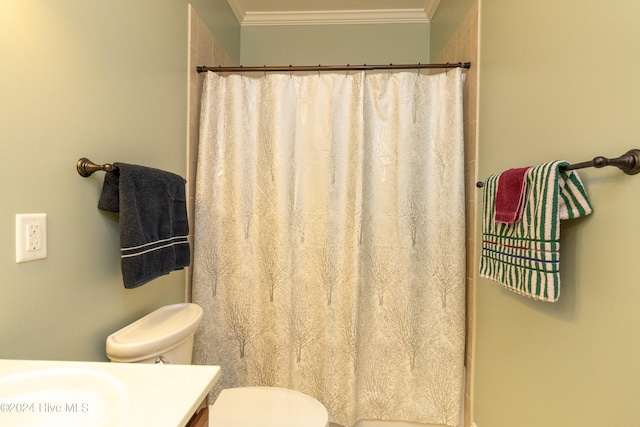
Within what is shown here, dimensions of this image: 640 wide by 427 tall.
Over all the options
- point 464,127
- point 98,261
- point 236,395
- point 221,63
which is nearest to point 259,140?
point 221,63

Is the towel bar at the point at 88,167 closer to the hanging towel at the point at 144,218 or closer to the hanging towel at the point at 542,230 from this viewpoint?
the hanging towel at the point at 144,218

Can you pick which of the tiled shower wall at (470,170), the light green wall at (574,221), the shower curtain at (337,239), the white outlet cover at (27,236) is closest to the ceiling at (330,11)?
the tiled shower wall at (470,170)

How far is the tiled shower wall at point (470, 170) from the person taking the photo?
1.46 m

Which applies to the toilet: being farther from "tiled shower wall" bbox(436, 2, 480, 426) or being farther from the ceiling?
the ceiling

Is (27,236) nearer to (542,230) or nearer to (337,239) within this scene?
(337,239)

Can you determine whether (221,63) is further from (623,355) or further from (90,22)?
(623,355)

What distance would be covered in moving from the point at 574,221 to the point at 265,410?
50.3 inches

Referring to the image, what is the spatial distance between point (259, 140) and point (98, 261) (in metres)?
0.92

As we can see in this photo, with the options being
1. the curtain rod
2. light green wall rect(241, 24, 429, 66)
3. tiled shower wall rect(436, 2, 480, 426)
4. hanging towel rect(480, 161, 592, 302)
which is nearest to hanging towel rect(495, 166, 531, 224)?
hanging towel rect(480, 161, 592, 302)

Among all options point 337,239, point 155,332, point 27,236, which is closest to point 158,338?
point 155,332

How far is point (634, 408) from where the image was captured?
26.6 inches

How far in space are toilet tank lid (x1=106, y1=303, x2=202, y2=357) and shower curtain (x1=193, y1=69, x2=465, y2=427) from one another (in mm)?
385

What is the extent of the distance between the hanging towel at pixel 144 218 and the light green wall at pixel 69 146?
0.31 ft

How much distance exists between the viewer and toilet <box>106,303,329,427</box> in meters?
0.94
